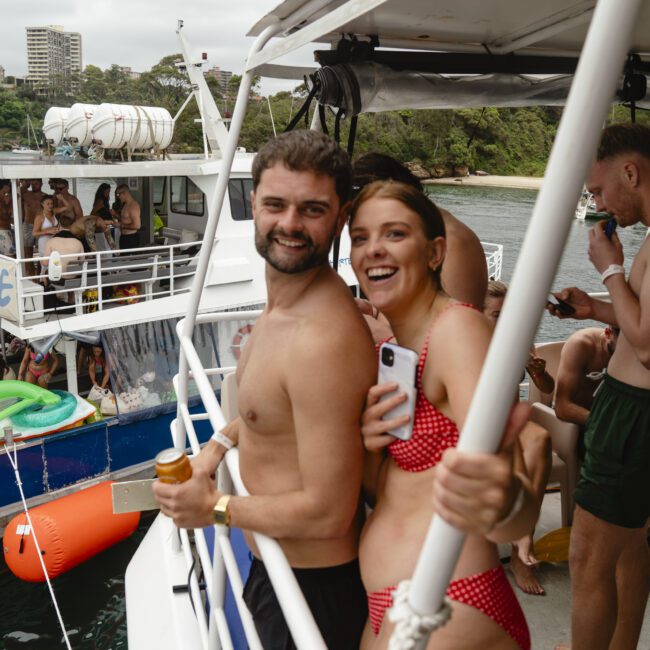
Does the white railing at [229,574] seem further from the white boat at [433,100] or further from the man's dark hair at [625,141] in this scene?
the man's dark hair at [625,141]

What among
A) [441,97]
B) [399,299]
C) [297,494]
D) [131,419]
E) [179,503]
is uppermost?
[441,97]

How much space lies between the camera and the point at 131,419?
9227 mm

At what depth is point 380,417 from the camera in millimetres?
1449

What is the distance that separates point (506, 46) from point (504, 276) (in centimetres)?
2243

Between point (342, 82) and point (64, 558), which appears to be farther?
point (64, 558)

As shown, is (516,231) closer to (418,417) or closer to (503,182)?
(503,182)

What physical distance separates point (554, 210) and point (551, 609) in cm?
274

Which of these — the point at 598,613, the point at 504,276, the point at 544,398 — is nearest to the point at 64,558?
the point at 544,398

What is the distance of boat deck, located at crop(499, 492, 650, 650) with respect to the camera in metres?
2.79

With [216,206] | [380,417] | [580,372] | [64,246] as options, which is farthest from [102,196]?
[380,417]

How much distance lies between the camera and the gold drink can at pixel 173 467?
5.32 feet

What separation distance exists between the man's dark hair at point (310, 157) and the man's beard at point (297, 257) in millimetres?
132

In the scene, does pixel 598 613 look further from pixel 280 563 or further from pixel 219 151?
pixel 219 151

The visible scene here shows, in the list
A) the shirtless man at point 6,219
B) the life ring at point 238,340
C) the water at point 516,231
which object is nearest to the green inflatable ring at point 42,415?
the shirtless man at point 6,219
